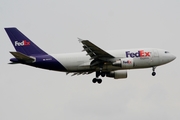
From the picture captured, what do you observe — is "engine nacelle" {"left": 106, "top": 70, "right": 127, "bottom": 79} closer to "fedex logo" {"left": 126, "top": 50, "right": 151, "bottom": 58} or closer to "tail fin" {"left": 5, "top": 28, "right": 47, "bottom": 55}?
"fedex logo" {"left": 126, "top": 50, "right": 151, "bottom": 58}

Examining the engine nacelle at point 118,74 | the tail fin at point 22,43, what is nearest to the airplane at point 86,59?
the tail fin at point 22,43

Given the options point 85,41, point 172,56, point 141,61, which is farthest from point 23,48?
point 172,56

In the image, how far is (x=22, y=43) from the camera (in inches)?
2388

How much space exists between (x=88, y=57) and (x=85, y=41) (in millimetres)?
4876

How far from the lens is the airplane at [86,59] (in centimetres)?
5806

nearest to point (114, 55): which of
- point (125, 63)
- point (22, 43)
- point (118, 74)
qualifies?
point (125, 63)

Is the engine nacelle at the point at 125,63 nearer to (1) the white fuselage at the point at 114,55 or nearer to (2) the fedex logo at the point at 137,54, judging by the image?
(1) the white fuselage at the point at 114,55

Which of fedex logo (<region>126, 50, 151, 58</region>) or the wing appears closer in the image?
the wing

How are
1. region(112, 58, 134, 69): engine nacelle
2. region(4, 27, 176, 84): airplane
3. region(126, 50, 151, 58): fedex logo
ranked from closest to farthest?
1. region(112, 58, 134, 69): engine nacelle
2. region(4, 27, 176, 84): airplane
3. region(126, 50, 151, 58): fedex logo

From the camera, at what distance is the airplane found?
190ft

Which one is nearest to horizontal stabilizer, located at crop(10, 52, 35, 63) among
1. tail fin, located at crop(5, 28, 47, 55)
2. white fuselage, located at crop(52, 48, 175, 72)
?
tail fin, located at crop(5, 28, 47, 55)

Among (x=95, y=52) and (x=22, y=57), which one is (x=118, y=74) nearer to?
(x=95, y=52)

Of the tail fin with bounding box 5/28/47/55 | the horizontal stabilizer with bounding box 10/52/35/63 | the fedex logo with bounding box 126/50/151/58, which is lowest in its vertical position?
the horizontal stabilizer with bounding box 10/52/35/63

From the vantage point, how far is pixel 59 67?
59.2m
